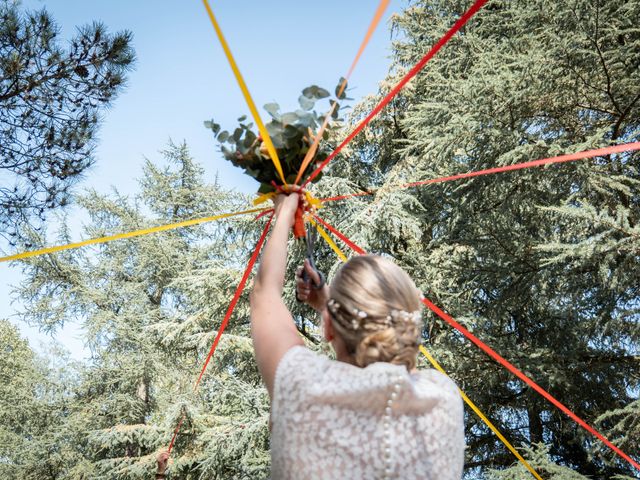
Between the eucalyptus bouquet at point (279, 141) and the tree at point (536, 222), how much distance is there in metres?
4.29

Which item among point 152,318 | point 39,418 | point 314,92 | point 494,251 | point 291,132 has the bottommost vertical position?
point 39,418

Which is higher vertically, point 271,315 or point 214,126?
point 214,126

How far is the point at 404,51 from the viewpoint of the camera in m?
12.0

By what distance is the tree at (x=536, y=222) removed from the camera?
21.6ft

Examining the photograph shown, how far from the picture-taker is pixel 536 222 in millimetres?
8742

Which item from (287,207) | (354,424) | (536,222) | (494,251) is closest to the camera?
(354,424)

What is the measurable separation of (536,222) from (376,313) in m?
8.07

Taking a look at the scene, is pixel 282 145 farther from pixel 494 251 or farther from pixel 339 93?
pixel 494 251

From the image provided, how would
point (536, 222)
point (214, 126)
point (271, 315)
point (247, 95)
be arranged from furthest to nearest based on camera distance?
point (536, 222) < point (214, 126) < point (247, 95) < point (271, 315)

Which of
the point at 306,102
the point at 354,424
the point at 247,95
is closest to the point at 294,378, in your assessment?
the point at 354,424

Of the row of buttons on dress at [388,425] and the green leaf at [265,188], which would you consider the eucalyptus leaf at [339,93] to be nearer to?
the green leaf at [265,188]

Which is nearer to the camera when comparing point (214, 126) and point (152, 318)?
point (214, 126)

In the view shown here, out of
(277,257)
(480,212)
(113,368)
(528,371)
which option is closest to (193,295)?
(113,368)

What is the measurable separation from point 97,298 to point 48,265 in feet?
5.79
